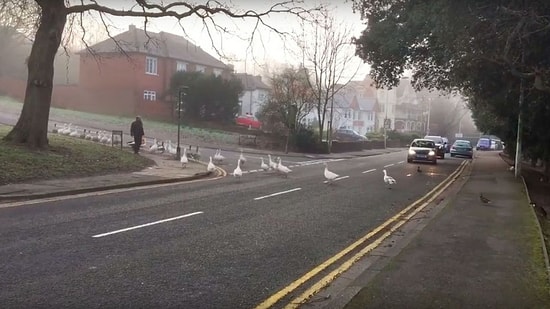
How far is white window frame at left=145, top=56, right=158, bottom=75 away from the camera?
189ft

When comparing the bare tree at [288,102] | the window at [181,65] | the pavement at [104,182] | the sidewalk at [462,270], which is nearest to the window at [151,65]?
the window at [181,65]

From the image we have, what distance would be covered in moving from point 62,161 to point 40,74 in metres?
3.47

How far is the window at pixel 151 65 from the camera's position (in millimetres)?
57750

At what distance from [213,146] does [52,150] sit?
20.4 metres

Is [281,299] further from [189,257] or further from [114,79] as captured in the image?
[114,79]

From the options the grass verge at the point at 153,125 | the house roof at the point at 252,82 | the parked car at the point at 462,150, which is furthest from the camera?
the house roof at the point at 252,82

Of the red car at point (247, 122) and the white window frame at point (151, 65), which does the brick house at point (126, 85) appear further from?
the red car at point (247, 122)

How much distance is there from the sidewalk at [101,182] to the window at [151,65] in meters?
36.8

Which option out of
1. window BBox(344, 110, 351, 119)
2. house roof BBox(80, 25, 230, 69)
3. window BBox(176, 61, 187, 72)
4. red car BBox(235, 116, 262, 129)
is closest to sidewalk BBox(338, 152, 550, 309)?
red car BBox(235, 116, 262, 129)

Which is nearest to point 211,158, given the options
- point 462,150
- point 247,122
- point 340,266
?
point 340,266

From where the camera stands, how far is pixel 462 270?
23.7ft

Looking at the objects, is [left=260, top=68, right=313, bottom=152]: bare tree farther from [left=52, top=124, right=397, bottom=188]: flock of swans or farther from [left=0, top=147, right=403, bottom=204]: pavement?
[left=0, top=147, right=403, bottom=204]: pavement

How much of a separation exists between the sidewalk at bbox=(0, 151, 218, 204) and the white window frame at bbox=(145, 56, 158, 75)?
36795mm

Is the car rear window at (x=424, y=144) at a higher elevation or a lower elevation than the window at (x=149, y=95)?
lower
